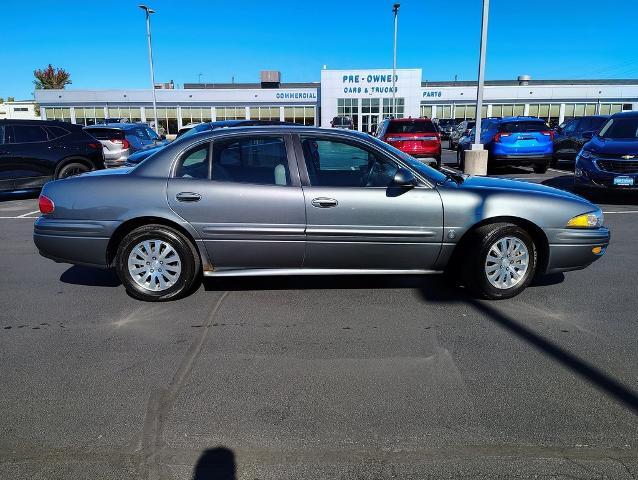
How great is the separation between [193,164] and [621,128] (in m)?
9.40

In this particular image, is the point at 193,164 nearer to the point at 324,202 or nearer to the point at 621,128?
the point at 324,202

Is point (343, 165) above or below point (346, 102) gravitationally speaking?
below

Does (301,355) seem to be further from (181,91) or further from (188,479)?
(181,91)

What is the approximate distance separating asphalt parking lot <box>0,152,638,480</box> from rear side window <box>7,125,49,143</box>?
694 centimetres

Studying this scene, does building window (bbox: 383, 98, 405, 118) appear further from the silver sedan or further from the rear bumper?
the rear bumper

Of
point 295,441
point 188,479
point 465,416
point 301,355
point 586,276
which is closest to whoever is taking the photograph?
point 188,479

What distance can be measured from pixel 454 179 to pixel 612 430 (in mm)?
2754

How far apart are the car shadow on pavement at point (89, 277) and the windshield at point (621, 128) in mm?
9743

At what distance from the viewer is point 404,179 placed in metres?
4.51

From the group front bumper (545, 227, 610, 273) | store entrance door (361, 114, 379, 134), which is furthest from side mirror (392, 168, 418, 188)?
store entrance door (361, 114, 379, 134)

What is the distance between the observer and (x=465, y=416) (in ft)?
9.66

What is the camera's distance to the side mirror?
177 inches

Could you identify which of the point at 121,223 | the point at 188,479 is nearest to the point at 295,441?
the point at 188,479

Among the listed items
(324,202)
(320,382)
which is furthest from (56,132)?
(320,382)
